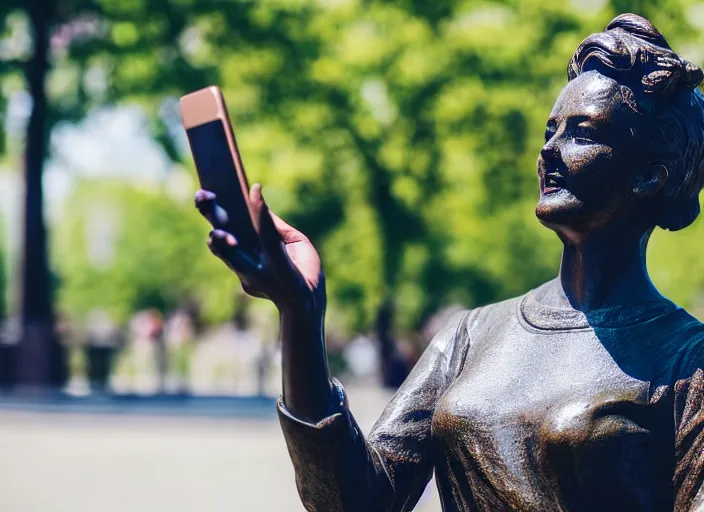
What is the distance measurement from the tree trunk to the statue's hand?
21603 millimetres

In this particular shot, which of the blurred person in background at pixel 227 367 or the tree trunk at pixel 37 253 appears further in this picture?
the blurred person in background at pixel 227 367

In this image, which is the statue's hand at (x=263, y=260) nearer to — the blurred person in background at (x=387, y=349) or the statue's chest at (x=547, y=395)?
the statue's chest at (x=547, y=395)

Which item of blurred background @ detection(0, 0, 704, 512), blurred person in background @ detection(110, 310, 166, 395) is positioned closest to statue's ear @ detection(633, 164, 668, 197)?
blurred background @ detection(0, 0, 704, 512)

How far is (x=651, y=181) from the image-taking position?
2490mm

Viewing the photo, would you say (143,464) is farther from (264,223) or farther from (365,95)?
(264,223)

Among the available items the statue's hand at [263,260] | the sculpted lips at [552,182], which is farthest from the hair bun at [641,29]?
the statue's hand at [263,260]

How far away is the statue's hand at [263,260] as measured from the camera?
221 cm

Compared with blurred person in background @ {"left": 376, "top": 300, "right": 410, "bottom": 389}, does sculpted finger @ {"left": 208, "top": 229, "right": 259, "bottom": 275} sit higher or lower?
higher

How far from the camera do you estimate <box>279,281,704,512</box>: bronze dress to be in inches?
91.2

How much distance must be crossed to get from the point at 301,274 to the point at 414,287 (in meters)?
23.5

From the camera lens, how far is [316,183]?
23.7m

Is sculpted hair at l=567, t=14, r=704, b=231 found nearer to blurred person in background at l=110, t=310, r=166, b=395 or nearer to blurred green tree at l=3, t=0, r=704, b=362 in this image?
blurred green tree at l=3, t=0, r=704, b=362

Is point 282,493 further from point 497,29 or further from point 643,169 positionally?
point 497,29

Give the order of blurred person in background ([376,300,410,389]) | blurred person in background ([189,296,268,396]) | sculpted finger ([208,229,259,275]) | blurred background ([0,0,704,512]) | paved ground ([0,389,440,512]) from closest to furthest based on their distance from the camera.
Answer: sculpted finger ([208,229,259,275]) < paved ground ([0,389,440,512]) < blurred background ([0,0,704,512]) < blurred person in background ([376,300,410,389]) < blurred person in background ([189,296,268,396])
